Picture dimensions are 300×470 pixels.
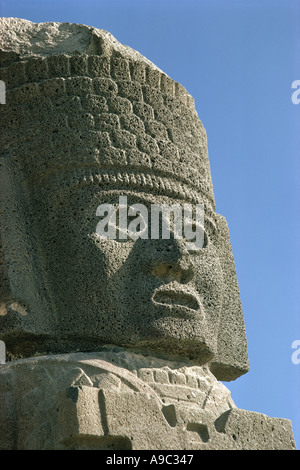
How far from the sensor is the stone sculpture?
5.28m

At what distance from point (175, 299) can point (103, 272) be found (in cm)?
49

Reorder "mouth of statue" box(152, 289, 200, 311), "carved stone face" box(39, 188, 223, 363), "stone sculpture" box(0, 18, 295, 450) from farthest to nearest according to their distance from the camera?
"mouth of statue" box(152, 289, 200, 311), "carved stone face" box(39, 188, 223, 363), "stone sculpture" box(0, 18, 295, 450)

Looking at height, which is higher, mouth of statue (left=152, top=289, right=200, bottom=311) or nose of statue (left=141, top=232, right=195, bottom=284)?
nose of statue (left=141, top=232, right=195, bottom=284)

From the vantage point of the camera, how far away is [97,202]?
19.4ft

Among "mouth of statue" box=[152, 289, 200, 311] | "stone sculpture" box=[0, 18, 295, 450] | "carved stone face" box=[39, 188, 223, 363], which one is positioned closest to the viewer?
"stone sculpture" box=[0, 18, 295, 450]

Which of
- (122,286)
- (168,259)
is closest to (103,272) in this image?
(122,286)

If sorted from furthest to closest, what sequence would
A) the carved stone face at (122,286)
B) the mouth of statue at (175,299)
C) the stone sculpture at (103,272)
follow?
the mouth of statue at (175,299)
the carved stone face at (122,286)
the stone sculpture at (103,272)

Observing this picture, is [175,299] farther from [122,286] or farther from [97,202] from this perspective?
[97,202]

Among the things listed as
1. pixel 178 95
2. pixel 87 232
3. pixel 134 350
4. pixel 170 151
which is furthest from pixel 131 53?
pixel 134 350

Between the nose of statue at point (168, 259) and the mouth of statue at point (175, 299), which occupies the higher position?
the nose of statue at point (168, 259)

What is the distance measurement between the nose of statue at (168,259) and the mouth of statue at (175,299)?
0.09 meters

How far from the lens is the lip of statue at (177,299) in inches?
228

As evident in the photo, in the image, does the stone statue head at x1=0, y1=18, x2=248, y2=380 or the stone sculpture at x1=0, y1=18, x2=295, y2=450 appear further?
the stone statue head at x1=0, y1=18, x2=248, y2=380
